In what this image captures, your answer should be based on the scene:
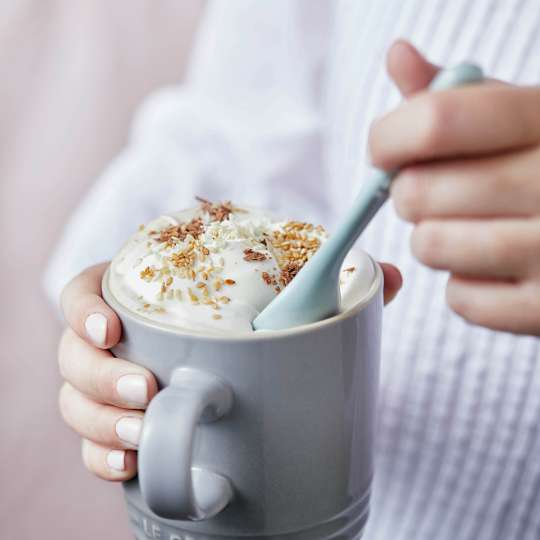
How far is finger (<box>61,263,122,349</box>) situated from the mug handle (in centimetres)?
6

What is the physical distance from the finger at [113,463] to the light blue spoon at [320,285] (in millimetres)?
114

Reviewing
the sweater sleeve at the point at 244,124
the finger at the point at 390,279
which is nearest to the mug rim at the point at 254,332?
the finger at the point at 390,279

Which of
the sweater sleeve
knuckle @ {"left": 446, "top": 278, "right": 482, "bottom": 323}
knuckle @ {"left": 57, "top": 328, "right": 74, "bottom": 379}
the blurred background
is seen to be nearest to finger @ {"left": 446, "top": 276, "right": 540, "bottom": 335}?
knuckle @ {"left": 446, "top": 278, "right": 482, "bottom": 323}

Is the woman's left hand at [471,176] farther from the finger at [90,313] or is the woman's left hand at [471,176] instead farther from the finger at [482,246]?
the finger at [90,313]

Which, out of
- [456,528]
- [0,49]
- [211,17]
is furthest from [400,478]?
[0,49]

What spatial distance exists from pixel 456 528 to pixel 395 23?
1.54 ft

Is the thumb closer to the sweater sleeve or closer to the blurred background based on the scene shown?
the sweater sleeve

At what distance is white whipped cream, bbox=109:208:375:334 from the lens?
13.9 inches

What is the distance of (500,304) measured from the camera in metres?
0.32

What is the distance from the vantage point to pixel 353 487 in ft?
1.26

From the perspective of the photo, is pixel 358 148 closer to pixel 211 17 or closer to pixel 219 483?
pixel 211 17

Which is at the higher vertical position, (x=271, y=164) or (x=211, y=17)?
(x=211, y=17)

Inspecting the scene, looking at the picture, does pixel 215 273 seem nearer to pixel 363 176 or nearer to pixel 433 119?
pixel 433 119

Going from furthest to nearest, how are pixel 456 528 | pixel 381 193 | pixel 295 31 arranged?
pixel 295 31
pixel 456 528
pixel 381 193
